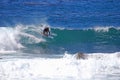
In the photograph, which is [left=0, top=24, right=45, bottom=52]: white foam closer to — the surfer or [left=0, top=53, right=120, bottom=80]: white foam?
the surfer

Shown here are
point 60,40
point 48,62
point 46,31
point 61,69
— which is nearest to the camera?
point 61,69

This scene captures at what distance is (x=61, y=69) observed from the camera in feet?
47.2

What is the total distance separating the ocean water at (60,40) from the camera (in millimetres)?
14180

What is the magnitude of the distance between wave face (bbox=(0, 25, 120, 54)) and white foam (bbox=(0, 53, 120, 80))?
379cm

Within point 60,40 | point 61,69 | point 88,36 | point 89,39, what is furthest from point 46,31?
point 61,69

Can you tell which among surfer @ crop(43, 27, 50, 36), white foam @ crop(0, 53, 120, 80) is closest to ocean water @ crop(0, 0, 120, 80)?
white foam @ crop(0, 53, 120, 80)

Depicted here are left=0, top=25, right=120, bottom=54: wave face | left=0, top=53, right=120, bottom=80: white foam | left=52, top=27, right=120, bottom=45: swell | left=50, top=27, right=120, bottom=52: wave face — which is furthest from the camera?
left=52, top=27, right=120, bottom=45: swell

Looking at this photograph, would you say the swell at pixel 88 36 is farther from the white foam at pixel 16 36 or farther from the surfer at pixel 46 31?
the white foam at pixel 16 36

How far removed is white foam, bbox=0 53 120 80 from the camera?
1354 cm

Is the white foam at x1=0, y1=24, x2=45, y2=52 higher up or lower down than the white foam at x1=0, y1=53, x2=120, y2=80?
lower down

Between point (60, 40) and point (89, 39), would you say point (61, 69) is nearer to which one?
point (60, 40)

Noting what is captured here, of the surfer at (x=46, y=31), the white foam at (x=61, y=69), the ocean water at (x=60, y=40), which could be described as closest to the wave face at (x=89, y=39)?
the ocean water at (x=60, y=40)

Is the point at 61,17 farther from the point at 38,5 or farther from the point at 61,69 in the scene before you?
the point at 61,69

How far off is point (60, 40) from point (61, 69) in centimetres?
794
